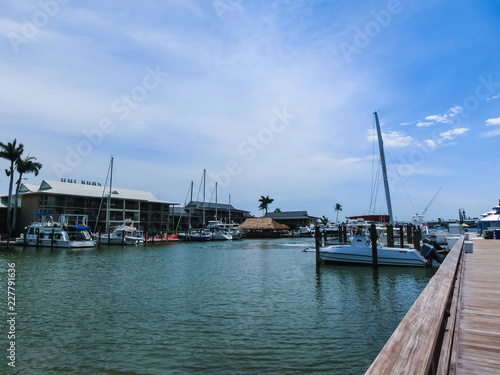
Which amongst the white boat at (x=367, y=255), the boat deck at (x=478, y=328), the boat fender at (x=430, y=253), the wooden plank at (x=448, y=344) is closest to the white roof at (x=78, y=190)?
the white boat at (x=367, y=255)

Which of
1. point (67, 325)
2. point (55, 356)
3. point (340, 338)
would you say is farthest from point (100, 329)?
point (340, 338)

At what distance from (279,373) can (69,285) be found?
1579cm

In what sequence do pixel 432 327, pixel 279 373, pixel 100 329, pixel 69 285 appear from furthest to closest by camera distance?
pixel 69 285
pixel 100 329
pixel 279 373
pixel 432 327

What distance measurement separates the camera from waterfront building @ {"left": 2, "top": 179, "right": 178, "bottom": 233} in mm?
65062

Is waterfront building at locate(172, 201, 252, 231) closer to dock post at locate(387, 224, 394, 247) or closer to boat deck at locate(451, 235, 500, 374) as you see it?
dock post at locate(387, 224, 394, 247)

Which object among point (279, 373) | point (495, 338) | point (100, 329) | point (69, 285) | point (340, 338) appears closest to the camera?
point (495, 338)

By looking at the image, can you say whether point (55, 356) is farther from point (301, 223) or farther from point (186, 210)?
point (301, 223)

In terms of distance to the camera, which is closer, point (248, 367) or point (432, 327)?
point (432, 327)

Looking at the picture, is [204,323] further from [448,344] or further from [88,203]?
[88,203]

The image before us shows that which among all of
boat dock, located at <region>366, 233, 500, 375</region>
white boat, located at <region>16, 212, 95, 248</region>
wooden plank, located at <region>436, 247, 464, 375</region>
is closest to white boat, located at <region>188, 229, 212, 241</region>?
white boat, located at <region>16, 212, 95, 248</region>

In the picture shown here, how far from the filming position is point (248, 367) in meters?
8.19

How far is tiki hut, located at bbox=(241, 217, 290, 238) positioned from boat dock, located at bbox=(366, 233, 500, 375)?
9170 cm

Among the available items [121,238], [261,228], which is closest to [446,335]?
[121,238]

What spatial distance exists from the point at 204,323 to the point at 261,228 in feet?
287
